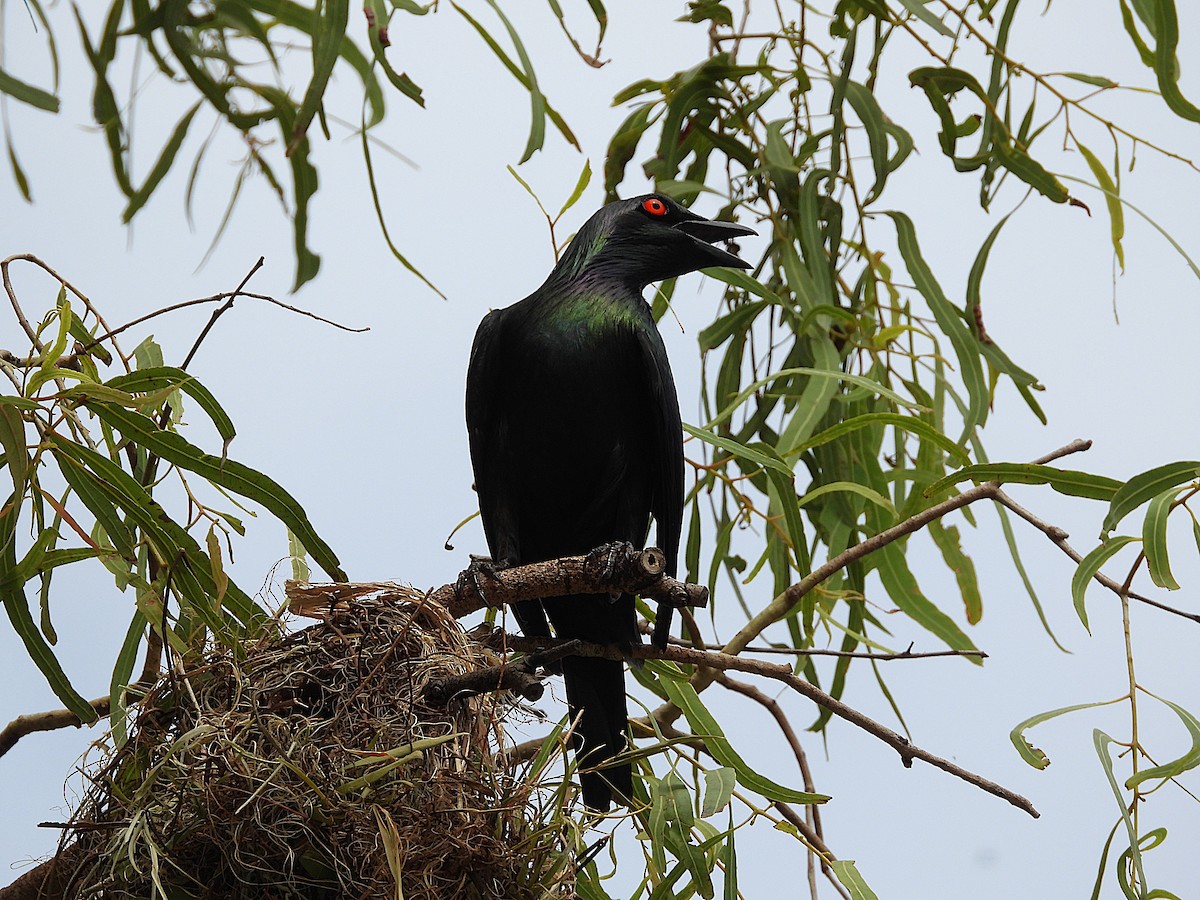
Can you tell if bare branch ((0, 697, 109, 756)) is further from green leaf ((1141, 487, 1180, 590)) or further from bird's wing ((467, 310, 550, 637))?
green leaf ((1141, 487, 1180, 590))

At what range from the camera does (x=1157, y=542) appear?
1844 mm

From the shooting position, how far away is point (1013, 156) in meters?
2.47

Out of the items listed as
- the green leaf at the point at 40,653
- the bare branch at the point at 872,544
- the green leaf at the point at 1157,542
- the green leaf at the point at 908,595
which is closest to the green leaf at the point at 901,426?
the bare branch at the point at 872,544

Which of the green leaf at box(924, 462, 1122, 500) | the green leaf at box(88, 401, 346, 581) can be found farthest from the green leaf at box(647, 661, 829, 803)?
the green leaf at box(88, 401, 346, 581)

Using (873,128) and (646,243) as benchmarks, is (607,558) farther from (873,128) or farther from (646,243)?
(873,128)

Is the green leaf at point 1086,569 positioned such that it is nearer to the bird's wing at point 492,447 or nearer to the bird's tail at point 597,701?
the bird's tail at point 597,701

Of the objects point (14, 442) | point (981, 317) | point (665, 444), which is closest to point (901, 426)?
point (665, 444)

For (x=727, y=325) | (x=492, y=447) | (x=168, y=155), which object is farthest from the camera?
(x=727, y=325)

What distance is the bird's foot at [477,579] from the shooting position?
181 centimetres

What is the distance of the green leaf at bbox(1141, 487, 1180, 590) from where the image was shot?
1.82 meters

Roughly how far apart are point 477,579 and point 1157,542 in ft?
3.14

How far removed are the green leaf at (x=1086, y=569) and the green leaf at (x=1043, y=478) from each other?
0.12m

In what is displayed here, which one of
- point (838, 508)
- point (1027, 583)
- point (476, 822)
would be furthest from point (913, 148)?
point (476, 822)

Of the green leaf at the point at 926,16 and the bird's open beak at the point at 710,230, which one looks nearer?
the green leaf at the point at 926,16
